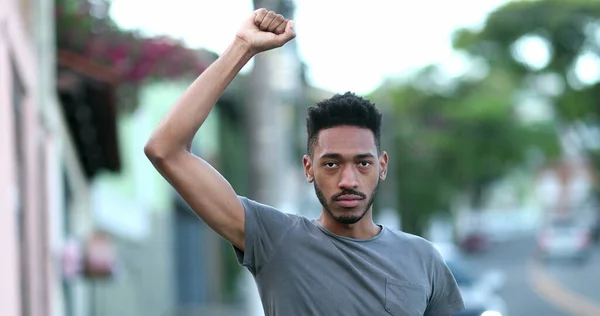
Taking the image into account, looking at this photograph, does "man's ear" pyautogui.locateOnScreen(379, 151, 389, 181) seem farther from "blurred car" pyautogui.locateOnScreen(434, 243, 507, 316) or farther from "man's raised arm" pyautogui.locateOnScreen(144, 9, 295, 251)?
"blurred car" pyautogui.locateOnScreen(434, 243, 507, 316)

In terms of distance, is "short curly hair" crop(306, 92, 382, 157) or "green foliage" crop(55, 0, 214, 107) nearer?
"short curly hair" crop(306, 92, 382, 157)

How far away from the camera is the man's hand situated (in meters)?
3.41

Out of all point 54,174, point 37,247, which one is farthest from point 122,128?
point 37,247

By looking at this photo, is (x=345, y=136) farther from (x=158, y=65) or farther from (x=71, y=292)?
(x=71, y=292)

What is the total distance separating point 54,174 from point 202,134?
1518cm

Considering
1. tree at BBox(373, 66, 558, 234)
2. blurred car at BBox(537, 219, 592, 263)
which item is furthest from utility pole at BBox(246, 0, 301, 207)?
tree at BBox(373, 66, 558, 234)

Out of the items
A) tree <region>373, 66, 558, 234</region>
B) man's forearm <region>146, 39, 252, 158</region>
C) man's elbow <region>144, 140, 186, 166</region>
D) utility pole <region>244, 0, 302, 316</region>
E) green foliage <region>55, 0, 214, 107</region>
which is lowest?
man's elbow <region>144, 140, 186, 166</region>

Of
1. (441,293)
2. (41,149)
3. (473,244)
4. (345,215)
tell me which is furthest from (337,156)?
(473,244)

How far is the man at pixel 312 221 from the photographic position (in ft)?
11.0

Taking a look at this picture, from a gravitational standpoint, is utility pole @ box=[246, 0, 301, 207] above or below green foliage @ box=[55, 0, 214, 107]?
below

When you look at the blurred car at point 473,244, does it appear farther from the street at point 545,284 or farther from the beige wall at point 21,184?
the beige wall at point 21,184

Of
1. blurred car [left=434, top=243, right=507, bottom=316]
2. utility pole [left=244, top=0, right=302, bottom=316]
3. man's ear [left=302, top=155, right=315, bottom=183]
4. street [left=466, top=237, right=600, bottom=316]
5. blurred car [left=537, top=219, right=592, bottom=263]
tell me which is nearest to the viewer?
man's ear [left=302, top=155, right=315, bottom=183]

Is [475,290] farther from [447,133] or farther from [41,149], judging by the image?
[447,133]

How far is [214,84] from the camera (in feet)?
11.1
